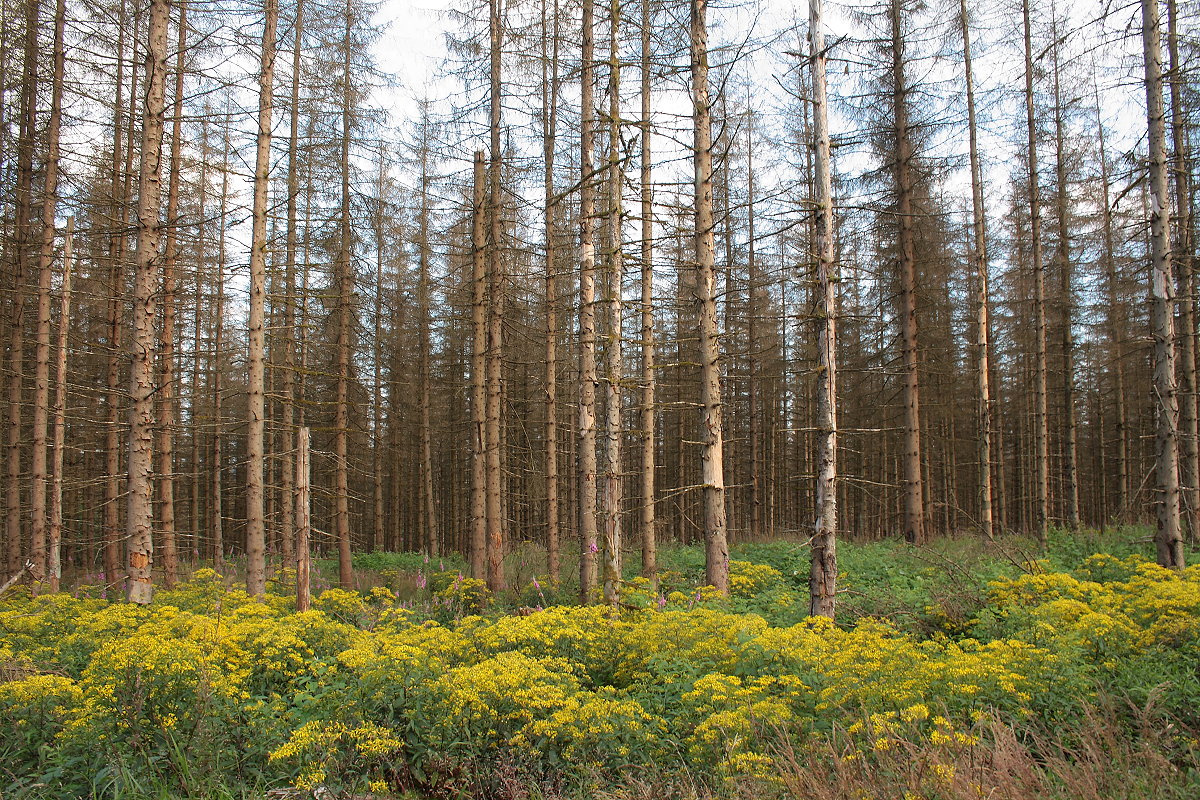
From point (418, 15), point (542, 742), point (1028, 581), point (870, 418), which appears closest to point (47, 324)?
point (418, 15)

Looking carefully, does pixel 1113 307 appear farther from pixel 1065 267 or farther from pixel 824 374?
pixel 824 374

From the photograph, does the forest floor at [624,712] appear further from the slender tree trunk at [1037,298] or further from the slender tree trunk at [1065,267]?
the slender tree trunk at [1065,267]

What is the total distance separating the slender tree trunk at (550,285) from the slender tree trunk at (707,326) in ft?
13.5

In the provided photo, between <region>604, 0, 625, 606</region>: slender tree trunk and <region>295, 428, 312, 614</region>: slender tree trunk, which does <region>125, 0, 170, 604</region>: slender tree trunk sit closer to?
<region>295, 428, 312, 614</region>: slender tree trunk

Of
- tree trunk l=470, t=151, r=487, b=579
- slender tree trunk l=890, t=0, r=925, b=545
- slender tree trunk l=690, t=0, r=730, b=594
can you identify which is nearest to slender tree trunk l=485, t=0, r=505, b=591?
tree trunk l=470, t=151, r=487, b=579

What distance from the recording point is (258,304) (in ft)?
35.7

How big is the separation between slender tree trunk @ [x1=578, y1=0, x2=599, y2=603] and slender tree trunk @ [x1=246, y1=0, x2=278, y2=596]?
5.24 meters

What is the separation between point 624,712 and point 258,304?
9376 millimetres

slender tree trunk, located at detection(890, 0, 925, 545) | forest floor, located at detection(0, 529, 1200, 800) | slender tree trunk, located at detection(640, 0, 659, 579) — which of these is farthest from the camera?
slender tree trunk, located at detection(890, 0, 925, 545)

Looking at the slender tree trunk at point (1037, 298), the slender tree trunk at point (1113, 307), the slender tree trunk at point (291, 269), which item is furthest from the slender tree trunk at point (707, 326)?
the slender tree trunk at point (1113, 307)

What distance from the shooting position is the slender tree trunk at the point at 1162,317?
930cm

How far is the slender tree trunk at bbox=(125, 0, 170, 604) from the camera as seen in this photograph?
8617 mm

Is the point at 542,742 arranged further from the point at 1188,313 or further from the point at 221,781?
the point at 1188,313

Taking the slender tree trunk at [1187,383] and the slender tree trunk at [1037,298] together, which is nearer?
the slender tree trunk at [1187,383]
